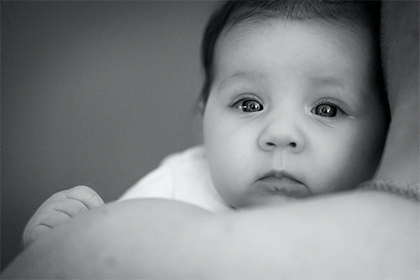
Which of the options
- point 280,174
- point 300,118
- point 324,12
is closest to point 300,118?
point 300,118

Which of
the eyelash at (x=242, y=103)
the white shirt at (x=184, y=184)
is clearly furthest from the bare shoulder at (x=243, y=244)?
the white shirt at (x=184, y=184)

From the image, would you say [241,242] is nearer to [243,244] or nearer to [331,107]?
[243,244]

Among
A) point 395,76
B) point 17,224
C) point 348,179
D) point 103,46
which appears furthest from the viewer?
point 103,46

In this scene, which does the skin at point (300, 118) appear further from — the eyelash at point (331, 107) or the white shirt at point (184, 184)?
the white shirt at point (184, 184)

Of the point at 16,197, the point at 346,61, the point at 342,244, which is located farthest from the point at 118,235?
the point at 16,197

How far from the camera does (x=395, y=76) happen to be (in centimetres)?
60

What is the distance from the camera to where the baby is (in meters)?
0.74

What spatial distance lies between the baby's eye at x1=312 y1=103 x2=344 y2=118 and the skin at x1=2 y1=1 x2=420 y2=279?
32 centimetres

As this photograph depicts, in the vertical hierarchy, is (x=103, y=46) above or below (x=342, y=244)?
above

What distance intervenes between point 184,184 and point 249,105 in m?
0.31

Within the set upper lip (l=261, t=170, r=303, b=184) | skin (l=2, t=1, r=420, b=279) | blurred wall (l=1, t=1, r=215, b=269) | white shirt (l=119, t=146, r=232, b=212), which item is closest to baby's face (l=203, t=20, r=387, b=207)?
upper lip (l=261, t=170, r=303, b=184)

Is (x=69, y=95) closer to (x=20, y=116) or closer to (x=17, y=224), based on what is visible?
(x=20, y=116)

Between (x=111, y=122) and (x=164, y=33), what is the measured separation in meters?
0.32

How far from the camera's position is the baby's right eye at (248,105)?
82 cm
